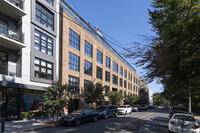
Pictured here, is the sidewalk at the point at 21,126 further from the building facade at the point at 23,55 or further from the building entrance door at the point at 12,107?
the building facade at the point at 23,55

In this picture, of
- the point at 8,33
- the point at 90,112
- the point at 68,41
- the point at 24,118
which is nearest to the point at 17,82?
the point at 24,118

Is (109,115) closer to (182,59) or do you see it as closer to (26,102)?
(26,102)

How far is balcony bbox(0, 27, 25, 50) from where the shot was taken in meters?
15.3

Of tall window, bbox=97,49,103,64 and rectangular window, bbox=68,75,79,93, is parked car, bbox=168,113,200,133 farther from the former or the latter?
tall window, bbox=97,49,103,64

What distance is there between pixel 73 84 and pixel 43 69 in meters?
6.85

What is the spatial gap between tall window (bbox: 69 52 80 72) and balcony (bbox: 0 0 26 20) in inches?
382

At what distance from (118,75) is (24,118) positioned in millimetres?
34068

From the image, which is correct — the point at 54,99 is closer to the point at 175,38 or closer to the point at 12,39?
the point at 12,39

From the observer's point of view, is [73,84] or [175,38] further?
[73,84]

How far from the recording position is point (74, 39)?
26.8 m

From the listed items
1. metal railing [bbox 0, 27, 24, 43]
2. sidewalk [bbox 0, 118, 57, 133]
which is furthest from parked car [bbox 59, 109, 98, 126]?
metal railing [bbox 0, 27, 24, 43]

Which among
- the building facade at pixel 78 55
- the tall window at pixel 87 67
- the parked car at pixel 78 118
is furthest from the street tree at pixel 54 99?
the tall window at pixel 87 67

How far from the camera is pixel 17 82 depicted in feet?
53.7

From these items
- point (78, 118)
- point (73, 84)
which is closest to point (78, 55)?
point (73, 84)
